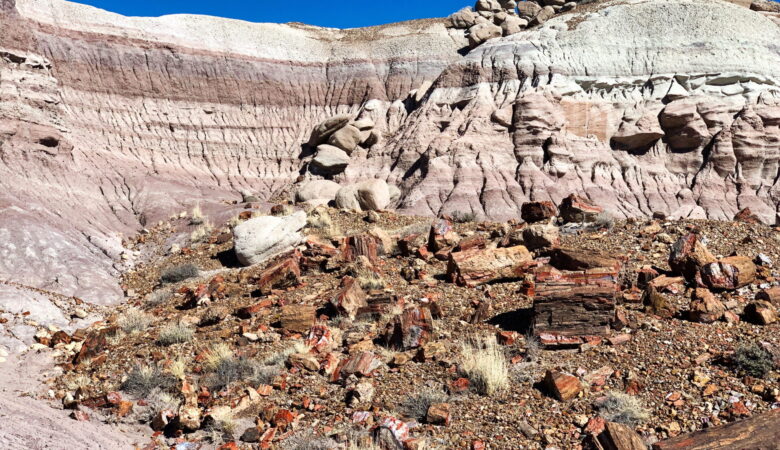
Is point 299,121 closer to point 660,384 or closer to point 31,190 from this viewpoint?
point 31,190

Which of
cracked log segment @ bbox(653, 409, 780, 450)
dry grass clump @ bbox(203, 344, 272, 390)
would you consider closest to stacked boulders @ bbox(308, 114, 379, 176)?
dry grass clump @ bbox(203, 344, 272, 390)

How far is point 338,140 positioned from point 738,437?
94.0 feet

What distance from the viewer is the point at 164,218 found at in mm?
22875

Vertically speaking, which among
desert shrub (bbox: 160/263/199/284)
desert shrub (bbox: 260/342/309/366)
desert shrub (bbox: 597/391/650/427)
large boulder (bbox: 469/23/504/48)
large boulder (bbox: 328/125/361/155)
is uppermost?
large boulder (bbox: 469/23/504/48)

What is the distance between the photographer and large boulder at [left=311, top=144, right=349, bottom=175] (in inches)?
1222

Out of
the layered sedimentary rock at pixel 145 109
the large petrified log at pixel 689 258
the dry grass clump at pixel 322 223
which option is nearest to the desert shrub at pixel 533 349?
the large petrified log at pixel 689 258

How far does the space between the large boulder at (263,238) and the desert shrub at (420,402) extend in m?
9.33

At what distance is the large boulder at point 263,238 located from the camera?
49.2 feet

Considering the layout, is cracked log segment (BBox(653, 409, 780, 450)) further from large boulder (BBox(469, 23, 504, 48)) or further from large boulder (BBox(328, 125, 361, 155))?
large boulder (BBox(469, 23, 504, 48))

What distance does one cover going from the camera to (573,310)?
7.56 metres

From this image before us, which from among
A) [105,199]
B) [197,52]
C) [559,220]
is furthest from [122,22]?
[559,220]

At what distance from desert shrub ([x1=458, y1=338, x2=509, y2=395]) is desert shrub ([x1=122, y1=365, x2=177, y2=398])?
4.19m

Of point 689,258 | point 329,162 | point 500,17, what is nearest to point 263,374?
point 689,258

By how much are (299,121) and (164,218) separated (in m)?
15.0
